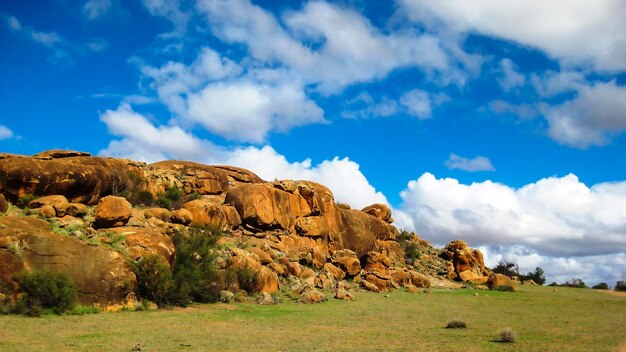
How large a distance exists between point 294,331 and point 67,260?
11.0 metres

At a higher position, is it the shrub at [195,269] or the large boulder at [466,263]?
the large boulder at [466,263]

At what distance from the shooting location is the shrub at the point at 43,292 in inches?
778

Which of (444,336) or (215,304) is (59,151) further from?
(444,336)

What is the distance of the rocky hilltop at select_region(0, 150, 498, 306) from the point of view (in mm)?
22688

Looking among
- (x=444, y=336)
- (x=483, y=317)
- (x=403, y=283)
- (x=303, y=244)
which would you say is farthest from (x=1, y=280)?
(x=403, y=283)

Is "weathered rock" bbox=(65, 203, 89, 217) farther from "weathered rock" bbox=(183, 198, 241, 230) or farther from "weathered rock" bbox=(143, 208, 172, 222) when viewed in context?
"weathered rock" bbox=(183, 198, 241, 230)

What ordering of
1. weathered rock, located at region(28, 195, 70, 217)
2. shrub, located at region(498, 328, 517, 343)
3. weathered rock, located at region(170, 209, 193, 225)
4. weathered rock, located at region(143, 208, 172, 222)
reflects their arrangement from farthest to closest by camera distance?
weathered rock, located at region(170, 209, 193, 225), weathered rock, located at region(143, 208, 172, 222), weathered rock, located at region(28, 195, 70, 217), shrub, located at region(498, 328, 517, 343)

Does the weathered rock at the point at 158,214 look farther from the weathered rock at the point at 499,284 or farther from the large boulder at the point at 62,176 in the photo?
the weathered rock at the point at 499,284

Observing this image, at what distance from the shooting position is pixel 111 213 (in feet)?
90.0

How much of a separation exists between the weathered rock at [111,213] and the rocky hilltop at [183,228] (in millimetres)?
56

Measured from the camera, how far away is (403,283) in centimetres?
4875

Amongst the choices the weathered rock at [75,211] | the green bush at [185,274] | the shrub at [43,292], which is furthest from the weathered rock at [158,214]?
the shrub at [43,292]

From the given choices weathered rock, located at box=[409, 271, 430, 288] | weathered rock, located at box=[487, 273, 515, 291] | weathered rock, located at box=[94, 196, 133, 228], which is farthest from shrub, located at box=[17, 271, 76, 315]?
weathered rock, located at box=[487, 273, 515, 291]

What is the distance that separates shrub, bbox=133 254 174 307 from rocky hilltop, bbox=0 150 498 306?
0.49 m
